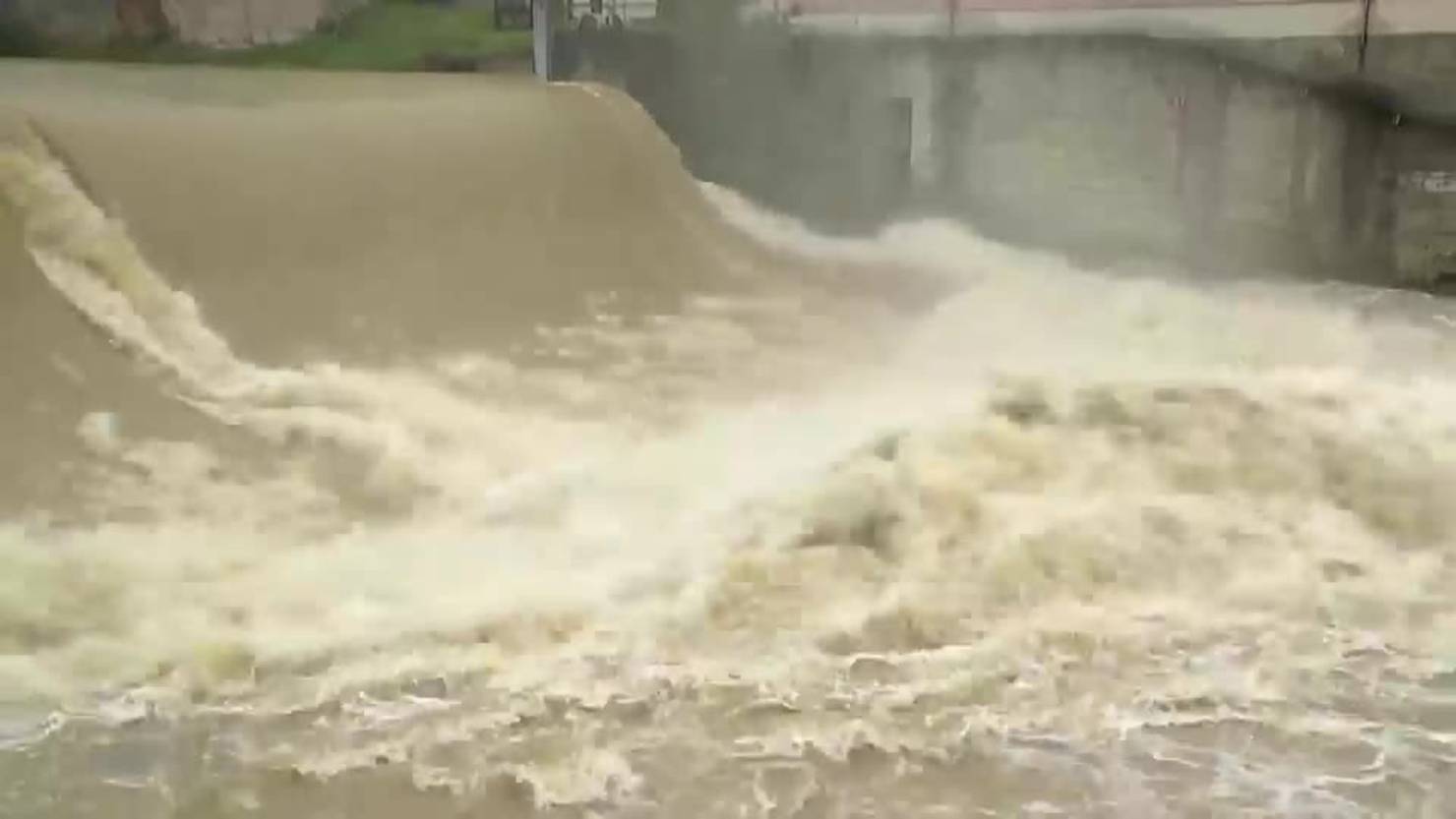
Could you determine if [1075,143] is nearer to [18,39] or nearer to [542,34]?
[542,34]

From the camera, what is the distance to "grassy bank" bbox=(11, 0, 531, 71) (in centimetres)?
477

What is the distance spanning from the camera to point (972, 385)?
9.75 ft

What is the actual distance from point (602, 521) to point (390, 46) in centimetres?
333

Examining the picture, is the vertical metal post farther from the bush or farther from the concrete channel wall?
the bush

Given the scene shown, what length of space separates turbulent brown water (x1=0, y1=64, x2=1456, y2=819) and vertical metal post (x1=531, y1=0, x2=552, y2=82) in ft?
4.85

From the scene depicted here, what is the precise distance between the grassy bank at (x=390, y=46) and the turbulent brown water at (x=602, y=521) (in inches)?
37.1

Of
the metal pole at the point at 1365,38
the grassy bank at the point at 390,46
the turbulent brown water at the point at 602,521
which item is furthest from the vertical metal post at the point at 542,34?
the metal pole at the point at 1365,38

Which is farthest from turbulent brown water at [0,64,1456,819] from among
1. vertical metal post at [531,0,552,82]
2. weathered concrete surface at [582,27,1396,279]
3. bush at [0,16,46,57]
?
vertical metal post at [531,0,552,82]

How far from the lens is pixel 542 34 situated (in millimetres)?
5320

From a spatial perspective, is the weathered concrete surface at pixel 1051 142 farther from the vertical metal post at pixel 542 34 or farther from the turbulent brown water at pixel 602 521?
the turbulent brown water at pixel 602 521

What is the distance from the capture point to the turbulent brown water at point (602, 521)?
61.3 inches

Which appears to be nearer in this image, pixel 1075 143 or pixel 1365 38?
pixel 1365 38

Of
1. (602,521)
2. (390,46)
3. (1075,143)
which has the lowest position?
(602,521)

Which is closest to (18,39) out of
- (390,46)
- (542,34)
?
(390,46)
